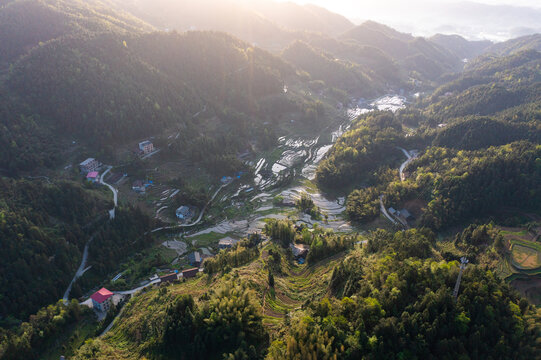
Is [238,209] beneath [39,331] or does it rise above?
beneath

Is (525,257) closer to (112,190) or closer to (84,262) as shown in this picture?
(84,262)

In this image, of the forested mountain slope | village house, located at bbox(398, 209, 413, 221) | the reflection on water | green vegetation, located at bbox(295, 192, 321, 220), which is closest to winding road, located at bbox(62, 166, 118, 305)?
the reflection on water

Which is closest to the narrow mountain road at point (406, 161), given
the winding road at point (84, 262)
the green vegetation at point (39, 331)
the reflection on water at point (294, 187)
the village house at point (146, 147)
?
the reflection on water at point (294, 187)

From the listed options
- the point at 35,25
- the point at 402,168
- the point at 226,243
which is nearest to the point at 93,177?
the point at 226,243

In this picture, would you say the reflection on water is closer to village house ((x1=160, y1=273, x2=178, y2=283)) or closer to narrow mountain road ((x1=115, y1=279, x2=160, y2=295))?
village house ((x1=160, y1=273, x2=178, y2=283))

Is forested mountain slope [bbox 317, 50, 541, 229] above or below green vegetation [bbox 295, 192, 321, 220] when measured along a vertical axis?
above

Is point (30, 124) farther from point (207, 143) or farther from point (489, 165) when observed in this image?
point (489, 165)
